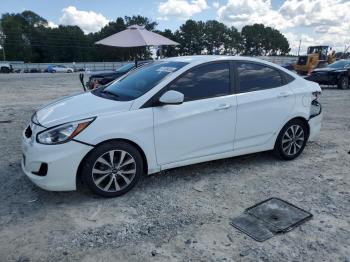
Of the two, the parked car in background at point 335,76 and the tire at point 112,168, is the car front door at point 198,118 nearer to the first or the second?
the tire at point 112,168

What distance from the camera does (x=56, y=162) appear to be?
3.48 meters

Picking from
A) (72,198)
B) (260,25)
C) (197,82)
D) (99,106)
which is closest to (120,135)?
(99,106)

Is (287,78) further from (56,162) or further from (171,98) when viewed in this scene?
(56,162)

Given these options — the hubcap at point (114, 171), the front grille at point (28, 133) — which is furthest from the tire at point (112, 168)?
the front grille at point (28, 133)

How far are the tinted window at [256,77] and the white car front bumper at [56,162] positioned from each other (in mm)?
2320

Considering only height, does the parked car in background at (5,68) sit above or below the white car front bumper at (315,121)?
below

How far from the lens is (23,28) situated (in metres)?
89.9

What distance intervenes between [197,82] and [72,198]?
6.88 feet

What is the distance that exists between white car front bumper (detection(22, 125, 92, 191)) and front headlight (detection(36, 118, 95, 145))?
6 cm

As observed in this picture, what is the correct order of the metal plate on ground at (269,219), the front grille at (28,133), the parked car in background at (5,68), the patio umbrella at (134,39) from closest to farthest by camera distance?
the metal plate on ground at (269,219) < the front grille at (28,133) < the patio umbrella at (134,39) < the parked car in background at (5,68)

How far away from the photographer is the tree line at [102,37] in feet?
271

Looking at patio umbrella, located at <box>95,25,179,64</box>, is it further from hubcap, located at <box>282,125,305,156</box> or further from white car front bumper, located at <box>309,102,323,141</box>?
hubcap, located at <box>282,125,305,156</box>

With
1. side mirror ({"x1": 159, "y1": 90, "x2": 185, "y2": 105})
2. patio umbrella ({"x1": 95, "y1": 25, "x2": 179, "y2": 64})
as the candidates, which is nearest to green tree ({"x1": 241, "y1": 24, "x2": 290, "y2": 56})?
patio umbrella ({"x1": 95, "y1": 25, "x2": 179, "y2": 64})

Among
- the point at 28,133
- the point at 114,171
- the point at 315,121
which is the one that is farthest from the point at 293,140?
the point at 28,133
